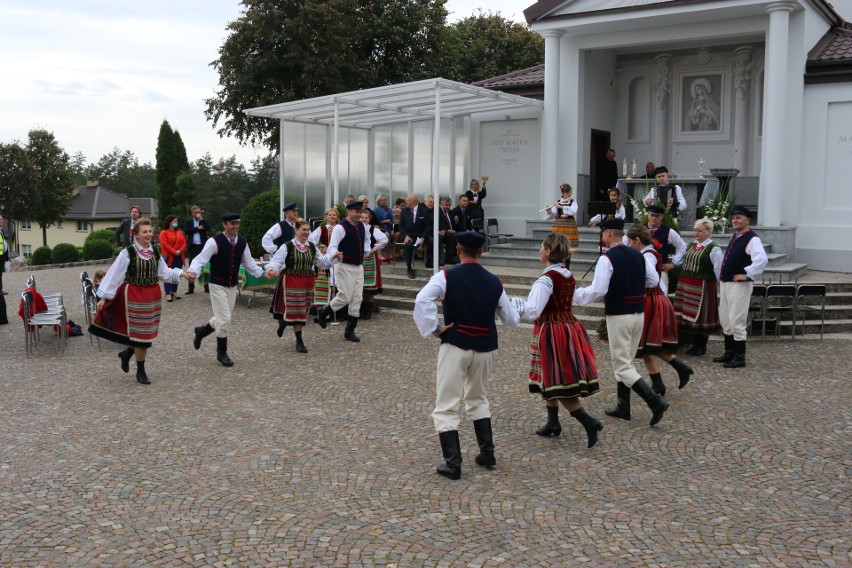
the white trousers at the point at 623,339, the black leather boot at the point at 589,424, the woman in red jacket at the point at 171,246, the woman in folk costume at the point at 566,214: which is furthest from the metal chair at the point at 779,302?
the woman in red jacket at the point at 171,246

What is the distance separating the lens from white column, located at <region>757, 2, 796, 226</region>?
15.8 metres

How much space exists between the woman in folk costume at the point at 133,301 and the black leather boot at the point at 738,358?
21.4ft

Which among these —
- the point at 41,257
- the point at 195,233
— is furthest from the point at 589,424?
the point at 41,257

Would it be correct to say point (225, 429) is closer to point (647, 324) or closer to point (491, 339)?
point (491, 339)

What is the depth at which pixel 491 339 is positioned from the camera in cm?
606

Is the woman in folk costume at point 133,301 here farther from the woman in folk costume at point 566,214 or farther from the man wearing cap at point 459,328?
the woman in folk costume at point 566,214

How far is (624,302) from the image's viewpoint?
23.5 ft

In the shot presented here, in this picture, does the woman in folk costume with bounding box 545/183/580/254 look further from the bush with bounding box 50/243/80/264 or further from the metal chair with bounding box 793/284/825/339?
the bush with bounding box 50/243/80/264

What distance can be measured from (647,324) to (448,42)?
29.2 meters

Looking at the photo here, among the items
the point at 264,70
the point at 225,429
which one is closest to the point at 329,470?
the point at 225,429

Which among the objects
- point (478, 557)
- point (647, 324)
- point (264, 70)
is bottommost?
point (478, 557)

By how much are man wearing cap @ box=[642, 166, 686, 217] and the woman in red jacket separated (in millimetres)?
8637

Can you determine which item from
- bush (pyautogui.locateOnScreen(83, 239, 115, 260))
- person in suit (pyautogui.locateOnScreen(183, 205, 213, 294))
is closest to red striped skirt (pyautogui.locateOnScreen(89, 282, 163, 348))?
person in suit (pyautogui.locateOnScreen(183, 205, 213, 294))

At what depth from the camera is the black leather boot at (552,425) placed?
273 inches
